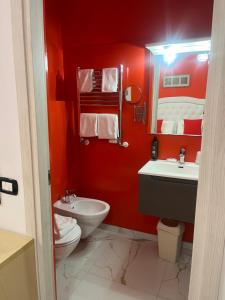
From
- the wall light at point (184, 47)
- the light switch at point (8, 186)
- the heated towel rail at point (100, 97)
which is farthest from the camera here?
the heated towel rail at point (100, 97)

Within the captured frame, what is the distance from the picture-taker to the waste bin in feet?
6.89

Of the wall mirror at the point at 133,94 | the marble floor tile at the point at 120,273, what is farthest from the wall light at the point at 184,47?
the marble floor tile at the point at 120,273

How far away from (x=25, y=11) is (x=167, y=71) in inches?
60.0

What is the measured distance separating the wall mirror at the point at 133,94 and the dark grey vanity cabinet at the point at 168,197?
0.78m

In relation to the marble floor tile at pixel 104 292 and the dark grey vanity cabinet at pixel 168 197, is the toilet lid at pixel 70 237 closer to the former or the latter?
the marble floor tile at pixel 104 292

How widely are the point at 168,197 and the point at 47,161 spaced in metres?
1.13

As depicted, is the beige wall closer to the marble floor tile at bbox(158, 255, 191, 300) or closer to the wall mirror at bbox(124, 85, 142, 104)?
the marble floor tile at bbox(158, 255, 191, 300)

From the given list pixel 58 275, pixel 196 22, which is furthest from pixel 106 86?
pixel 58 275

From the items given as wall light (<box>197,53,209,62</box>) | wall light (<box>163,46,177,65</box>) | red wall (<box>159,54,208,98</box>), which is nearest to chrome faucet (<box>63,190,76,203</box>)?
red wall (<box>159,54,208,98</box>)

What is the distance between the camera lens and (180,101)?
2.18 m

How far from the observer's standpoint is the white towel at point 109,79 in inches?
88.9

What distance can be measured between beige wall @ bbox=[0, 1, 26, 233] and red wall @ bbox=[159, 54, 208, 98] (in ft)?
5.00

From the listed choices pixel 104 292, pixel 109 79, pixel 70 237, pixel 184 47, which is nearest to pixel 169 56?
pixel 184 47

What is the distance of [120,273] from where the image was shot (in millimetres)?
2014
